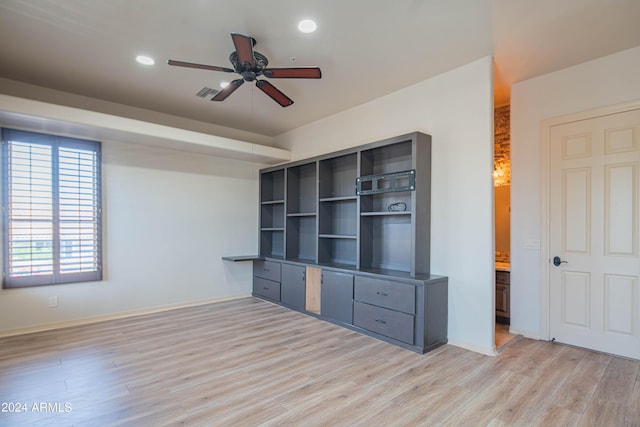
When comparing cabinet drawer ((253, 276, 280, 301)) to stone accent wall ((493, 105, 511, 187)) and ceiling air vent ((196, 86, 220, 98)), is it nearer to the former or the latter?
ceiling air vent ((196, 86, 220, 98))

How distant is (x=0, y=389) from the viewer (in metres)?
2.64

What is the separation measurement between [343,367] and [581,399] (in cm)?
186

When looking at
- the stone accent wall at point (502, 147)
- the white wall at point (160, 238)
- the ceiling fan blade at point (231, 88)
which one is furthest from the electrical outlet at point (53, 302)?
the stone accent wall at point (502, 147)

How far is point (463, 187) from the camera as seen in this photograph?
3.65m

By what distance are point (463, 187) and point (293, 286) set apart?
2.83 m

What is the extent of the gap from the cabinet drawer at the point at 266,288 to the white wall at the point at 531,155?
3374mm

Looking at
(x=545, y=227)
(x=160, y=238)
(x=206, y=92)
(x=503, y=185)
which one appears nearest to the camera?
(x=545, y=227)

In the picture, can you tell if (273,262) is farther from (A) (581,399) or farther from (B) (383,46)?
(A) (581,399)

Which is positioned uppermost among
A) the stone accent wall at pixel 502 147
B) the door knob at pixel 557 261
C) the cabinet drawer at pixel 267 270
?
the stone accent wall at pixel 502 147

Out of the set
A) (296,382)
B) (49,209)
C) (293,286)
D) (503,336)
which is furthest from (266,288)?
(503,336)

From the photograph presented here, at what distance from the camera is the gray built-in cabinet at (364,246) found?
11.8ft

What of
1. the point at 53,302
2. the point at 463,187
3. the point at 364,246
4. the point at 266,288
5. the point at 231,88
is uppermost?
the point at 231,88

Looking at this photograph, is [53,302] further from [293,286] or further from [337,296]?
[337,296]

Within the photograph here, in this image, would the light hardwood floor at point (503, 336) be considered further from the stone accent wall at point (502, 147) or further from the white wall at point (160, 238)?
the white wall at point (160, 238)
